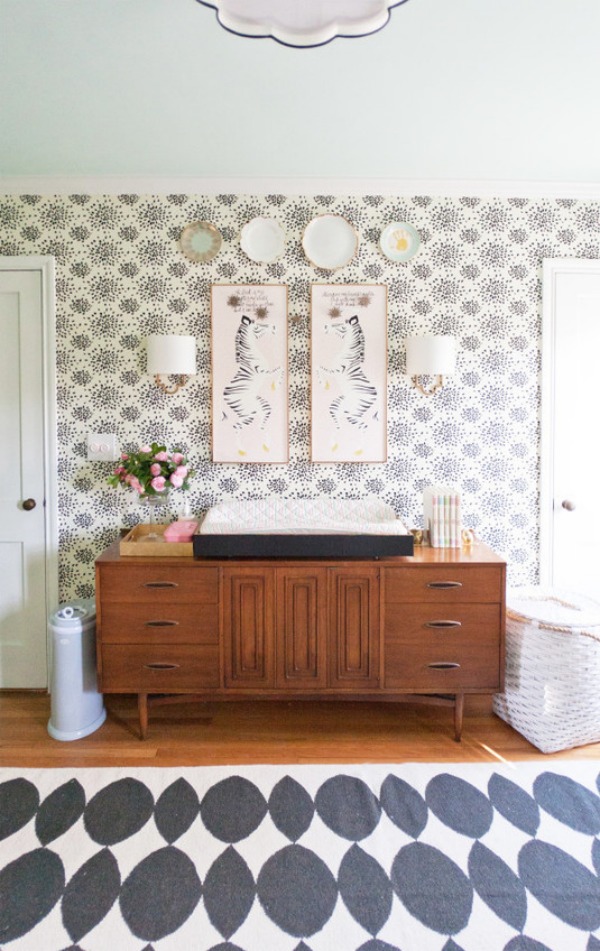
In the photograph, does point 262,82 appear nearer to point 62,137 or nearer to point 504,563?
point 62,137

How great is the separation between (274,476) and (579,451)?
1561mm

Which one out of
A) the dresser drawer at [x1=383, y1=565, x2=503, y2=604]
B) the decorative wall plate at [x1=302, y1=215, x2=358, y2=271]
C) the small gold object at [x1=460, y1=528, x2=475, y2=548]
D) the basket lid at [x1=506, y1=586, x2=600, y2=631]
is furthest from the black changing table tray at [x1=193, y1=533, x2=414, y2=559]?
the decorative wall plate at [x1=302, y1=215, x2=358, y2=271]

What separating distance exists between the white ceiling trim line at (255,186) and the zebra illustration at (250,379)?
633mm

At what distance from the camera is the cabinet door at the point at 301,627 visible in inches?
83.7

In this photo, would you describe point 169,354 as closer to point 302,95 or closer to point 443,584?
point 302,95

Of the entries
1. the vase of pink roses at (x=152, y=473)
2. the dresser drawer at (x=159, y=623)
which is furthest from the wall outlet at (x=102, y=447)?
the dresser drawer at (x=159, y=623)

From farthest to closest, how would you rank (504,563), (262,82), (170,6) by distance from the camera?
(504,563) < (262,82) < (170,6)

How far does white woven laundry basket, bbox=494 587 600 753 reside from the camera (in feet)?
6.77

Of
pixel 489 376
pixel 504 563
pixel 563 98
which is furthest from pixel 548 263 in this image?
pixel 504 563

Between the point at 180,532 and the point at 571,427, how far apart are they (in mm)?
2000

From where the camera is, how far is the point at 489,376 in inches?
102

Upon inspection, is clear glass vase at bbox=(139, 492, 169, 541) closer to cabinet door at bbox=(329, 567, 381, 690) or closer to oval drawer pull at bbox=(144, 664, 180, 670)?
oval drawer pull at bbox=(144, 664, 180, 670)

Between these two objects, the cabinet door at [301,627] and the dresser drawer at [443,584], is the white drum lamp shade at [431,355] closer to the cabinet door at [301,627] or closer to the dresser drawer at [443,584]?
the dresser drawer at [443,584]

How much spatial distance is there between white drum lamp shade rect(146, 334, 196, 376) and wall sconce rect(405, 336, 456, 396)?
104 centimetres
